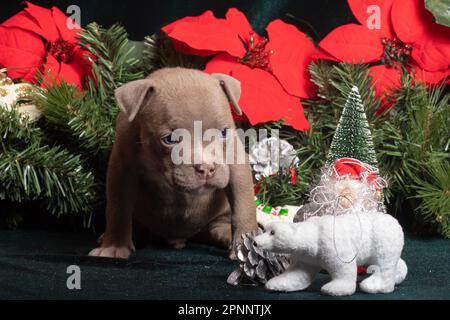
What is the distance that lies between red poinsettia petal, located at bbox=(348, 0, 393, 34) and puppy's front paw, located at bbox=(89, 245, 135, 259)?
1.59 metres

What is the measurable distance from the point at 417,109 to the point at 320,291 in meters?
1.34

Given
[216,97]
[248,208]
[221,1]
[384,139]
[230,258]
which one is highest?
[221,1]

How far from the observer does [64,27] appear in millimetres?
3428

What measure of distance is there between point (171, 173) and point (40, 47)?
3.90 ft

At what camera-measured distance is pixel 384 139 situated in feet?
11.0

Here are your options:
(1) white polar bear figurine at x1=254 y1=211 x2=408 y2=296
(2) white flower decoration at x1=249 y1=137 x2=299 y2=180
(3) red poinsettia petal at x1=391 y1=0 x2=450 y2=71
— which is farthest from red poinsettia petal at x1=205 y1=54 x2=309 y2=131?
(1) white polar bear figurine at x1=254 y1=211 x2=408 y2=296

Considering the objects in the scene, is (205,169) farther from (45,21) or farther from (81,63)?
(45,21)

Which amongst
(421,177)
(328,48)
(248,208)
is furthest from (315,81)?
(248,208)

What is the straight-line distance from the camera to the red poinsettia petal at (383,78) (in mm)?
3426

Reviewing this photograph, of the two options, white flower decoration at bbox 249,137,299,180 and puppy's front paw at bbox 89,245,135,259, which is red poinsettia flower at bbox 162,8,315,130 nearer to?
white flower decoration at bbox 249,137,299,180

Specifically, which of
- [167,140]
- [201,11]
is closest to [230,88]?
[167,140]

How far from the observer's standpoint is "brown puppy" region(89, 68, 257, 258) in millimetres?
2611

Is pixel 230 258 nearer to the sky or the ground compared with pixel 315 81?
nearer to the ground

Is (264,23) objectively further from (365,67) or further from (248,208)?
(248,208)
